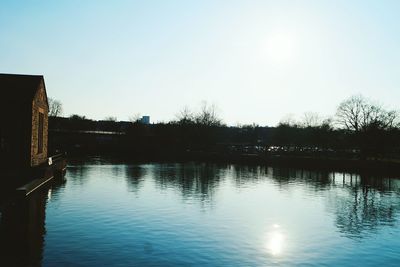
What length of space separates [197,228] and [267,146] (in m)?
84.9

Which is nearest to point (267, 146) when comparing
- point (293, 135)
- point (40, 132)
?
point (293, 135)

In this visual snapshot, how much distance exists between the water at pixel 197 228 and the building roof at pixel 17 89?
732cm

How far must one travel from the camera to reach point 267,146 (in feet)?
336

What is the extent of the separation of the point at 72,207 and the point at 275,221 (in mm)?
11641

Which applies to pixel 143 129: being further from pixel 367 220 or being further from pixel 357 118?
pixel 367 220

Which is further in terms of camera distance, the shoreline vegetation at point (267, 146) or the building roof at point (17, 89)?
the shoreline vegetation at point (267, 146)

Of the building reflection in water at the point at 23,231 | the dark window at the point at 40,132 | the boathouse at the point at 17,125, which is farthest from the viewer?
the dark window at the point at 40,132

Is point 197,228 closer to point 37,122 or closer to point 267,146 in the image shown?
point 37,122

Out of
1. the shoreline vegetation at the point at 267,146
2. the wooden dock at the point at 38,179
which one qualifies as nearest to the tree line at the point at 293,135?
the shoreline vegetation at the point at 267,146

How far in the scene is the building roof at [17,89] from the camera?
3092cm

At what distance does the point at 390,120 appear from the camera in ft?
254

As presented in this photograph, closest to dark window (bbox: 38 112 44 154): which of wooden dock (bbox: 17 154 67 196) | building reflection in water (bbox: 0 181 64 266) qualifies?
wooden dock (bbox: 17 154 67 196)

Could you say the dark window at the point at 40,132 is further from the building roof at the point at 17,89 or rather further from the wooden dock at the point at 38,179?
the building roof at the point at 17,89

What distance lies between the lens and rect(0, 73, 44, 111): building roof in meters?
30.9
